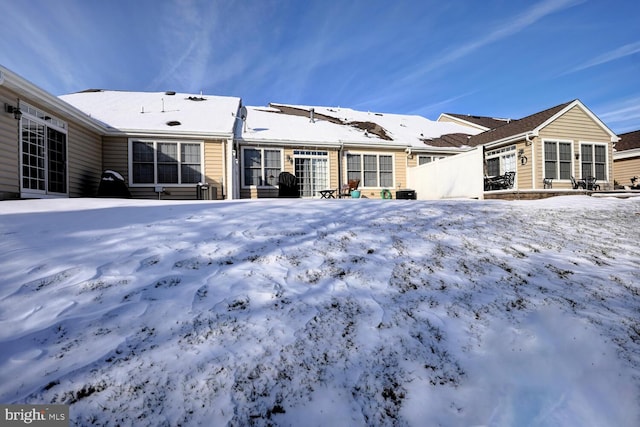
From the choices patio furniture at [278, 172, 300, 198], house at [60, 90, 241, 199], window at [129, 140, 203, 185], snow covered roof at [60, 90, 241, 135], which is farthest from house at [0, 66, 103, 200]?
patio furniture at [278, 172, 300, 198]

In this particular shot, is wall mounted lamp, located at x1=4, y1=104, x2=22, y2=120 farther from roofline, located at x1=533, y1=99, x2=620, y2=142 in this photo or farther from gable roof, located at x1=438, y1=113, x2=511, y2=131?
gable roof, located at x1=438, y1=113, x2=511, y2=131

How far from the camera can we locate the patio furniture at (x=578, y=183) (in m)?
12.4

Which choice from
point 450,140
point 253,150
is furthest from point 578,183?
point 253,150

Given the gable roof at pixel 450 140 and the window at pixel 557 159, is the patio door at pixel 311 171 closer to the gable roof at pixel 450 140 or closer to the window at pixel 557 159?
the gable roof at pixel 450 140

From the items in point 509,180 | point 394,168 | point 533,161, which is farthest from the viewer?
point 394,168

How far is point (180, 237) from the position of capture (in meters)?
3.16

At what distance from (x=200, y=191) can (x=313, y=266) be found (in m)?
8.52

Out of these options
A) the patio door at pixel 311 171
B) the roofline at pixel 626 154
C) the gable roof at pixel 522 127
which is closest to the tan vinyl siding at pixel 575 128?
the gable roof at pixel 522 127

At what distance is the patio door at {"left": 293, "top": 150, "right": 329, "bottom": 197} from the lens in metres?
12.0

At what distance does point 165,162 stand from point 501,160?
1508cm

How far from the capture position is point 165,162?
10.4 m

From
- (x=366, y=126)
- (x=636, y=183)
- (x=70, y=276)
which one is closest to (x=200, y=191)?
(x=70, y=276)

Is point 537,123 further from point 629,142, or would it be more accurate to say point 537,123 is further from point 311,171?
point 311,171

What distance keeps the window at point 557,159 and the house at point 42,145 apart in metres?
17.5
